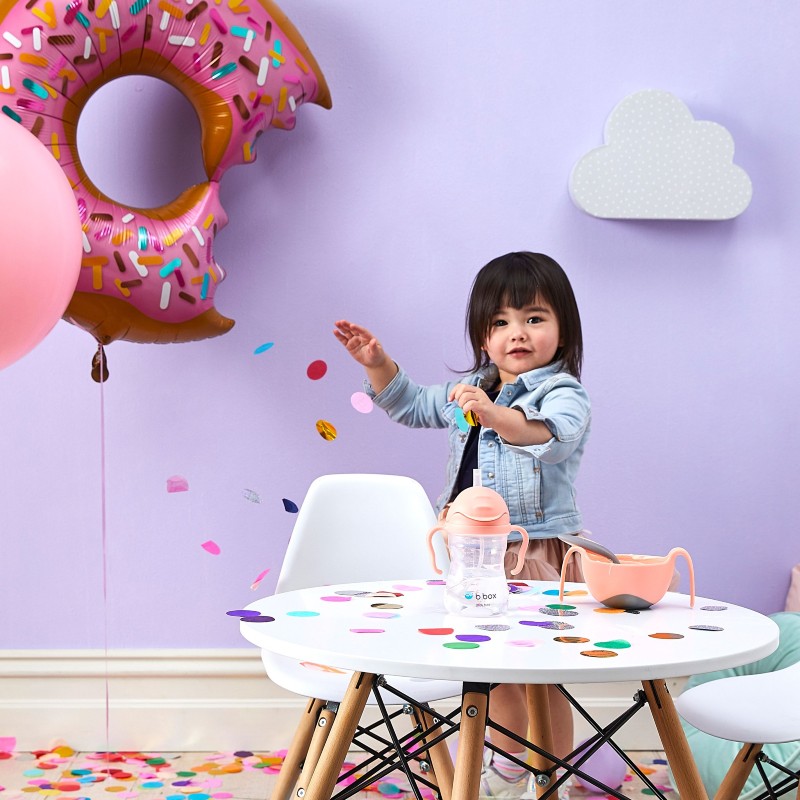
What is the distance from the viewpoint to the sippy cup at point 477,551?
115 cm

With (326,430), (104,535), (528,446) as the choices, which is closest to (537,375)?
(528,446)

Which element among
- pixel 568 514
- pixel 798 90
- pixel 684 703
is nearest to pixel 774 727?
pixel 684 703

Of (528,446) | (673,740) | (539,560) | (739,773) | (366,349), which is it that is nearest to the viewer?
(673,740)

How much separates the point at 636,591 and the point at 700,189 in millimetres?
1183

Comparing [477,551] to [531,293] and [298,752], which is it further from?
[531,293]

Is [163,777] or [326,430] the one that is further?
[326,430]

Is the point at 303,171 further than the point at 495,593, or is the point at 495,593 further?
the point at 303,171

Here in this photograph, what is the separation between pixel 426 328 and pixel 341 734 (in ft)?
3.86

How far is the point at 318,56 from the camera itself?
2.13 meters

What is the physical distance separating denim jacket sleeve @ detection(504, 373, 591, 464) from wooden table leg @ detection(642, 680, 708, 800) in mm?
563

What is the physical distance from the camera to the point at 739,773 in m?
1.31

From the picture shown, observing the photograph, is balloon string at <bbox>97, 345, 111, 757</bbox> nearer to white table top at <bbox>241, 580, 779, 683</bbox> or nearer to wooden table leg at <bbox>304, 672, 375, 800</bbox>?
white table top at <bbox>241, 580, 779, 683</bbox>

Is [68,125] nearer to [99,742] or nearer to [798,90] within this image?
[99,742]

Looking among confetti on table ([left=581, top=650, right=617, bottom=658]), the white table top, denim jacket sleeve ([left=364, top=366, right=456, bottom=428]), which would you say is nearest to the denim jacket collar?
denim jacket sleeve ([left=364, top=366, right=456, bottom=428])
